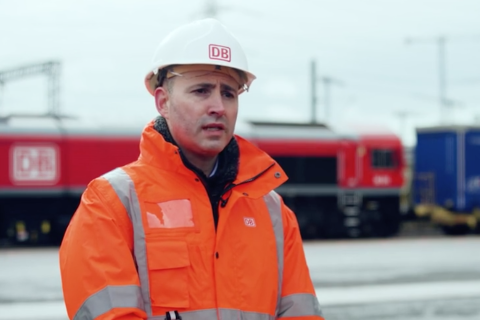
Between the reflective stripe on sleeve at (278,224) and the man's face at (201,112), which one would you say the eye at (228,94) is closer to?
the man's face at (201,112)

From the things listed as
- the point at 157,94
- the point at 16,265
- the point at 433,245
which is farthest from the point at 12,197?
the point at 157,94

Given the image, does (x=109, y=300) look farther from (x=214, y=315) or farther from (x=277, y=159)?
(x=277, y=159)

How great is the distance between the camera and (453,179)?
75.7 ft

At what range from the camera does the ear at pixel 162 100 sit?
2.48m

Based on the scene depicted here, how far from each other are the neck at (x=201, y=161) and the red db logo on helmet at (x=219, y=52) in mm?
320

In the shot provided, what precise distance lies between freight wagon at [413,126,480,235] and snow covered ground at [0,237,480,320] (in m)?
6.58

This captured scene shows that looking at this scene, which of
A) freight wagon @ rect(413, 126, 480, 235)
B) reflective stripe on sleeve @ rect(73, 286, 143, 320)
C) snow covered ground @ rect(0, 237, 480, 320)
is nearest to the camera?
reflective stripe on sleeve @ rect(73, 286, 143, 320)

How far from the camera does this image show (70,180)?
18500 millimetres

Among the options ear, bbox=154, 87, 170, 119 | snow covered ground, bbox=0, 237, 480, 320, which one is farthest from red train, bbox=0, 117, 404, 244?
ear, bbox=154, 87, 170, 119

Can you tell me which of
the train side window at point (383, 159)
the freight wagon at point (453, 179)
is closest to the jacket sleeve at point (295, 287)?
the train side window at point (383, 159)

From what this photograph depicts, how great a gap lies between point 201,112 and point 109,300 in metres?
0.65

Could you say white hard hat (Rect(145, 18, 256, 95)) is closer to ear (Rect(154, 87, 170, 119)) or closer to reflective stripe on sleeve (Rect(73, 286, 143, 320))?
ear (Rect(154, 87, 170, 119))

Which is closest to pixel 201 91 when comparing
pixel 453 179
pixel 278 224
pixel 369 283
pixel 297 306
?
pixel 278 224

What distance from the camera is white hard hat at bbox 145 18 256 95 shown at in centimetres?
239
